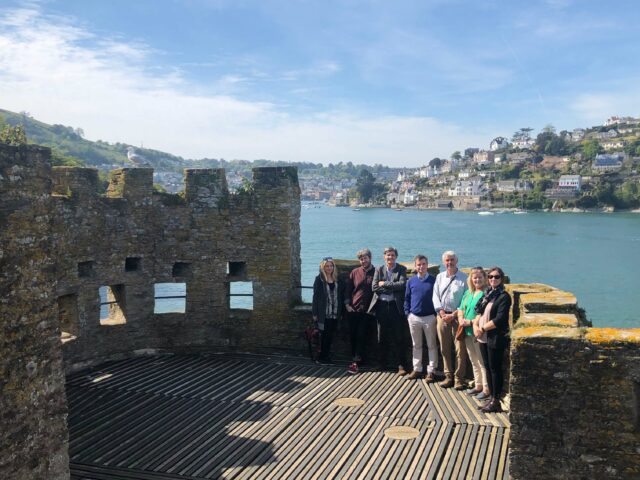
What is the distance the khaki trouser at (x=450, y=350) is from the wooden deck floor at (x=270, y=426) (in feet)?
1.02

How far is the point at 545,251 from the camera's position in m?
68.6

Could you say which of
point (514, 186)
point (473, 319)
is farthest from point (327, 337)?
point (514, 186)

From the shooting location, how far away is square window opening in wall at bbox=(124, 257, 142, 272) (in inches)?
452

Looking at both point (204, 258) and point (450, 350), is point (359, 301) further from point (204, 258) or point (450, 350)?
point (204, 258)

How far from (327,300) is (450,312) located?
2.32m

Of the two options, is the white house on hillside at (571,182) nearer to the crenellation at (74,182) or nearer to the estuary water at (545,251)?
the estuary water at (545,251)

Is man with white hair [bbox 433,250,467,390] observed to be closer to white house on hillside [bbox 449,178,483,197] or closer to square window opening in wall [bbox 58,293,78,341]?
square window opening in wall [bbox 58,293,78,341]

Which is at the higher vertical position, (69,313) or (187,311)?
(69,313)

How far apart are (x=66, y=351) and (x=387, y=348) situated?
5283 mm

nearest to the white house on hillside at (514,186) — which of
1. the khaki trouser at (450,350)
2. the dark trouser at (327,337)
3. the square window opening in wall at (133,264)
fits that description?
the dark trouser at (327,337)

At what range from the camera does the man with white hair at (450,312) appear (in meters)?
8.79

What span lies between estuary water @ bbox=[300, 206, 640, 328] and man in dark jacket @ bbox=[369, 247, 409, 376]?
24539 millimetres

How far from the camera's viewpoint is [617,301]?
136 feet

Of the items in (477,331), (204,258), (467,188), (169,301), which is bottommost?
(169,301)
